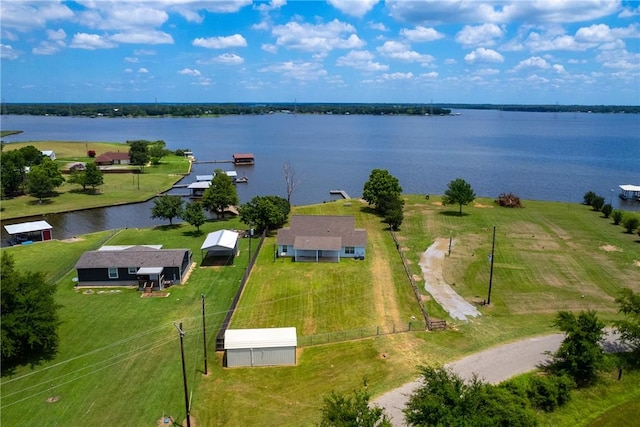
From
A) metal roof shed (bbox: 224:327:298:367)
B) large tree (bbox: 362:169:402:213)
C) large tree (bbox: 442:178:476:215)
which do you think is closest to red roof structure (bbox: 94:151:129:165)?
large tree (bbox: 362:169:402:213)

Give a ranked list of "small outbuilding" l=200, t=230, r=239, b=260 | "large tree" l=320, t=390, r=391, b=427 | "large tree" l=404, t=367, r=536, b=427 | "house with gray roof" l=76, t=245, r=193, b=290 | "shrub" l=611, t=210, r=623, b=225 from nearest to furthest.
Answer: "large tree" l=320, t=390, r=391, b=427
"large tree" l=404, t=367, r=536, b=427
"house with gray roof" l=76, t=245, r=193, b=290
"small outbuilding" l=200, t=230, r=239, b=260
"shrub" l=611, t=210, r=623, b=225

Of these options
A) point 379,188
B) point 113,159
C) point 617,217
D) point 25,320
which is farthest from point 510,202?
point 113,159

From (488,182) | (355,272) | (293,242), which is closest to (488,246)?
(355,272)

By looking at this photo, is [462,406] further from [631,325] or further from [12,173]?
[12,173]

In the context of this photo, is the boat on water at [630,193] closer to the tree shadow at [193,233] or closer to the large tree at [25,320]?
the tree shadow at [193,233]

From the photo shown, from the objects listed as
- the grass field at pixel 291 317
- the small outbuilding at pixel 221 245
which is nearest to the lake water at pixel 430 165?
the small outbuilding at pixel 221 245

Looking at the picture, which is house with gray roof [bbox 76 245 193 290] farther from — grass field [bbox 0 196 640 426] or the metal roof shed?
the metal roof shed

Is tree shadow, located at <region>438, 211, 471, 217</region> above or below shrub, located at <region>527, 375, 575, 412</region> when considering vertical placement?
above

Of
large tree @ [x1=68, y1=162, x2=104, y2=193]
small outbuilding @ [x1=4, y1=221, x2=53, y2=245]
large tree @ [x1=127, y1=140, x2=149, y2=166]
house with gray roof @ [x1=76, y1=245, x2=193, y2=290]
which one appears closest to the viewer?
house with gray roof @ [x1=76, y1=245, x2=193, y2=290]
